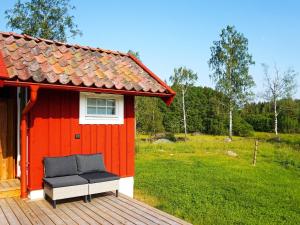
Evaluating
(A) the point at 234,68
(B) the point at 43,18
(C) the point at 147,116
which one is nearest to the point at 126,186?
(B) the point at 43,18

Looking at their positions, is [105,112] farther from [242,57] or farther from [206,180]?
[242,57]

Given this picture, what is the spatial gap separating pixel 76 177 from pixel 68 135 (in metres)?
1.01

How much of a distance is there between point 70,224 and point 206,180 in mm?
7540

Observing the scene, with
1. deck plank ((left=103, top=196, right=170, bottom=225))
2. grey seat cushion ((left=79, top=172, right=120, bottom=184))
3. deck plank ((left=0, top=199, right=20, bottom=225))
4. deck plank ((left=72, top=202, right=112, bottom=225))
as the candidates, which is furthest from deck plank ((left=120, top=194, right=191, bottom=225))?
deck plank ((left=0, top=199, right=20, bottom=225))

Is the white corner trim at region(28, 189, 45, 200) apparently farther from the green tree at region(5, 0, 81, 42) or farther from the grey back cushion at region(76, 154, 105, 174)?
the green tree at region(5, 0, 81, 42)

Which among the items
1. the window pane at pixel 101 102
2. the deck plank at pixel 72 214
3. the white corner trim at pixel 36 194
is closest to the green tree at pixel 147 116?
the window pane at pixel 101 102

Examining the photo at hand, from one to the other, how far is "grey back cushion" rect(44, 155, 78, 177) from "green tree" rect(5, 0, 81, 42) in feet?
64.8

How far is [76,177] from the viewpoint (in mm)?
5945

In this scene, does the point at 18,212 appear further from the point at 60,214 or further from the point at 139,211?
the point at 139,211

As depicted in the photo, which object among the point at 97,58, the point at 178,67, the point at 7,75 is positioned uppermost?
the point at 178,67

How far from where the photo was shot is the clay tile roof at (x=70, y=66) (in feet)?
18.7

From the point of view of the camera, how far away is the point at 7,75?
201 inches

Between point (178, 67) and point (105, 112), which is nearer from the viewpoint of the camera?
point (105, 112)

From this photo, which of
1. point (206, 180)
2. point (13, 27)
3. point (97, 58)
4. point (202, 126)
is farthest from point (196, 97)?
point (97, 58)
